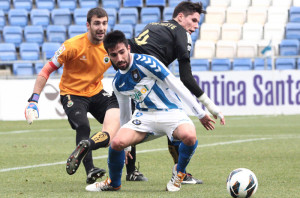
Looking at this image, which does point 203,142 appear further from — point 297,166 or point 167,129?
point 167,129

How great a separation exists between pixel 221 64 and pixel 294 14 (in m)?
4.73

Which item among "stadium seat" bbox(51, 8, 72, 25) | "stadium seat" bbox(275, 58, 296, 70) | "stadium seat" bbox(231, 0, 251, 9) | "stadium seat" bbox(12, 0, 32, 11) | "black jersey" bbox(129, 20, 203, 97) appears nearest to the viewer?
"black jersey" bbox(129, 20, 203, 97)

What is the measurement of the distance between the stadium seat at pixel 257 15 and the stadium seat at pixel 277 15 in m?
0.21

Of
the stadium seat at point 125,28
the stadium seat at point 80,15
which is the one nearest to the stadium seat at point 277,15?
the stadium seat at point 125,28

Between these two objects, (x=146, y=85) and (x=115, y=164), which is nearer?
(x=146, y=85)

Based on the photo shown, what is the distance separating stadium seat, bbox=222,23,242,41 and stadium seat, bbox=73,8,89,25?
5.54 m

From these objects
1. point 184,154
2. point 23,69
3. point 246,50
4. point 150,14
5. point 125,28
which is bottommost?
point 23,69

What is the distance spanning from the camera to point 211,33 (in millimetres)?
24781

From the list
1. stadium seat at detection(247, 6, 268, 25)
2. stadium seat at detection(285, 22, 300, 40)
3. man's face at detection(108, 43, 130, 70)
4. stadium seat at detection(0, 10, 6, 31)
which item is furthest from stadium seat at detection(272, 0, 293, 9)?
man's face at detection(108, 43, 130, 70)

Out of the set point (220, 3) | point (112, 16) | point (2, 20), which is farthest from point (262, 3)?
point (2, 20)

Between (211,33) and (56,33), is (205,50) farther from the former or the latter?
(56,33)

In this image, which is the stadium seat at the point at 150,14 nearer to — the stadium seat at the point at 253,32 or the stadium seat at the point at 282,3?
the stadium seat at the point at 253,32

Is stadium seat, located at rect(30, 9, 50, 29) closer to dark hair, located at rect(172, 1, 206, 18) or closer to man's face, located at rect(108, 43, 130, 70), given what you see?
dark hair, located at rect(172, 1, 206, 18)

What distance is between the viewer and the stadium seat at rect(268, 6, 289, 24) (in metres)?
25.2
